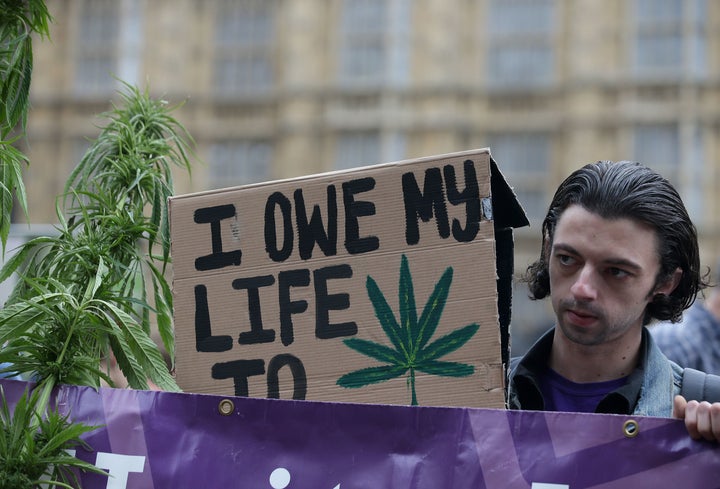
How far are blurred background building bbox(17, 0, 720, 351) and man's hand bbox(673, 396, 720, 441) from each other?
17.6m

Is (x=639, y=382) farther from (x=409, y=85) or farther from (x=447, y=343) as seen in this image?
(x=409, y=85)

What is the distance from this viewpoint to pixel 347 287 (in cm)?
298

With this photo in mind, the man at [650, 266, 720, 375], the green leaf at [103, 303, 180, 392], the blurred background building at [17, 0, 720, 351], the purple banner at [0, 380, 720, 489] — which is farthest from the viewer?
the blurred background building at [17, 0, 720, 351]

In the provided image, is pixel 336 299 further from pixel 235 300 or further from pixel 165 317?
pixel 165 317

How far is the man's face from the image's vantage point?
9.15ft

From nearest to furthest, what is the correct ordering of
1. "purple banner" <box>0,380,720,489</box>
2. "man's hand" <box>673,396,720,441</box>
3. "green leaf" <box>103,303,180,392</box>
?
"man's hand" <box>673,396,720,441</box>, "purple banner" <box>0,380,720,489</box>, "green leaf" <box>103,303,180,392</box>

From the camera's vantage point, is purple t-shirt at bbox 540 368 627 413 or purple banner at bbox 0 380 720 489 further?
purple t-shirt at bbox 540 368 627 413

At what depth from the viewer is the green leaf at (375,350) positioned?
2.90 m

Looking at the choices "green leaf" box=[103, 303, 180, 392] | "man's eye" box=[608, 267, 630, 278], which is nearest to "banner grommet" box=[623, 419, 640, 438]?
"man's eye" box=[608, 267, 630, 278]

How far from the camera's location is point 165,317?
3.44 m

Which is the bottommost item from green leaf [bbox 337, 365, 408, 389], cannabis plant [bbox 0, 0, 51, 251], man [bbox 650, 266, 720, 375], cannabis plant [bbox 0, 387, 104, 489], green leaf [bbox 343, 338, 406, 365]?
man [bbox 650, 266, 720, 375]

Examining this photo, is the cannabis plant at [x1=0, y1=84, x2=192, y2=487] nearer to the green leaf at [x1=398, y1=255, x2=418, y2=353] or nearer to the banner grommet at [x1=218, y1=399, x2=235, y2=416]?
the banner grommet at [x1=218, y1=399, x2=235, y2=416]

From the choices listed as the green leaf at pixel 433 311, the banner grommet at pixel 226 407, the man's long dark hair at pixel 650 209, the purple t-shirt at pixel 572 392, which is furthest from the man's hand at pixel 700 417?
the banner grommet at pixel 226 407

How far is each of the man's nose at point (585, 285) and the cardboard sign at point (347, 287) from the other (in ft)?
0.66
